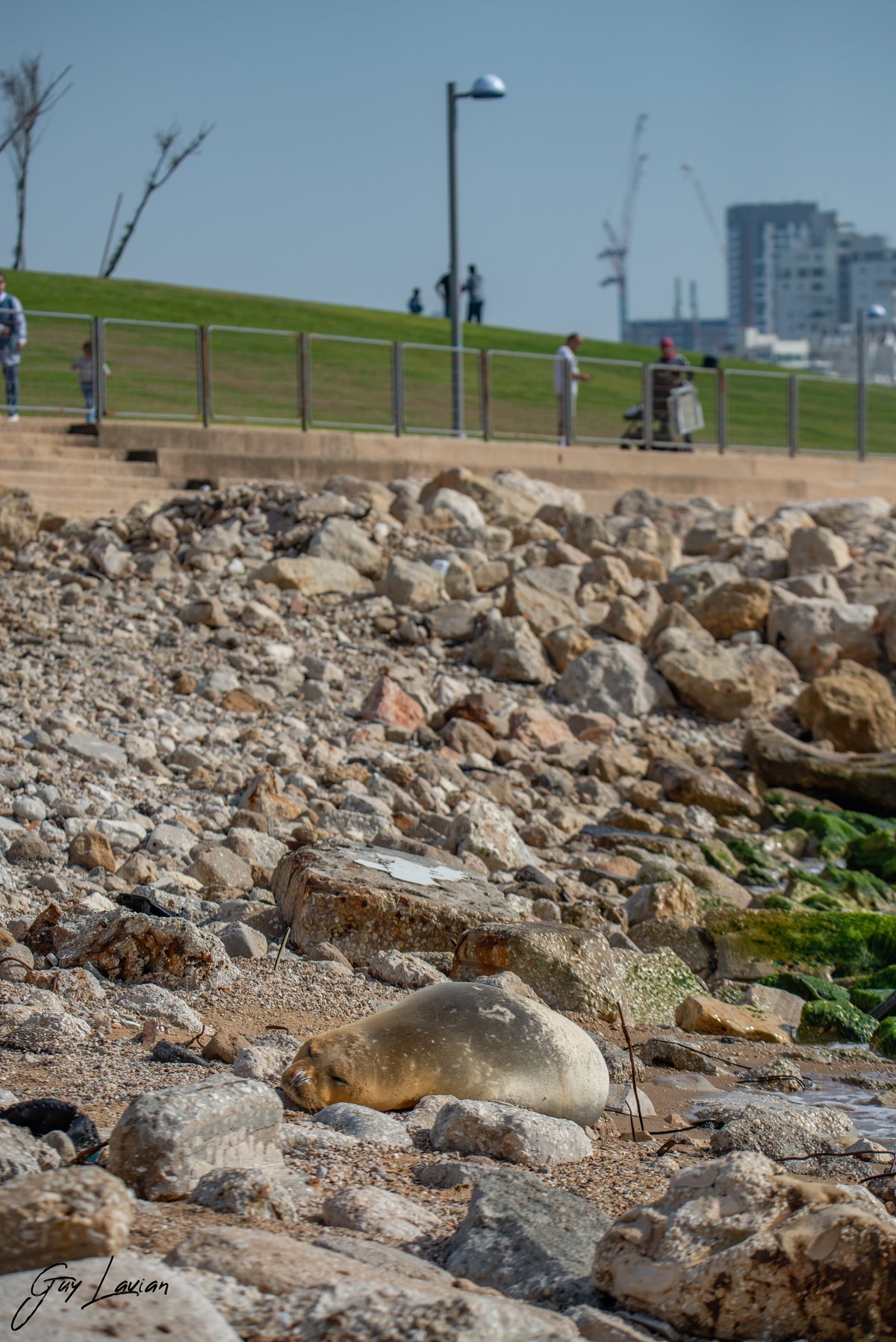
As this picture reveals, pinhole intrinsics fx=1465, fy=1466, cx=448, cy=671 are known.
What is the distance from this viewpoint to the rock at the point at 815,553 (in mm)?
16359

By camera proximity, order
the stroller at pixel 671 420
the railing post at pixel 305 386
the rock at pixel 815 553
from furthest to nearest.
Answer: the stroller at pixel 671 420
the railing post at pixel 305 386
the rock at pixel 815 553

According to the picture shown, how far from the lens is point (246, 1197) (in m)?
3.46

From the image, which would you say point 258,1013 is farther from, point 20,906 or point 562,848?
point 562,848

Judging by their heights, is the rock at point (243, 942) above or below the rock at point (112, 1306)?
below

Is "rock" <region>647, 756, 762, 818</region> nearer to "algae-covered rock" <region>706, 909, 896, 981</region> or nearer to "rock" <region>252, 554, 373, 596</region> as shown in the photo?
"algae-covered rock" <region>706, 909, 896, 981</region>

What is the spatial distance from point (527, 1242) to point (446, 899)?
3418 mm

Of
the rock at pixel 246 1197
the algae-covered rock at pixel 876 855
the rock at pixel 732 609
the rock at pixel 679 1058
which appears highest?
the rock at pixel 732 609

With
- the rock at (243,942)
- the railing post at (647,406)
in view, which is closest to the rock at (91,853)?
the rock at (243,942)

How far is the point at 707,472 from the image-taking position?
2102cm

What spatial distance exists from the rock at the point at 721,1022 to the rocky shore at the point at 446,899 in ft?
0.11

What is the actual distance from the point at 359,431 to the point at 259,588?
5.21 meters

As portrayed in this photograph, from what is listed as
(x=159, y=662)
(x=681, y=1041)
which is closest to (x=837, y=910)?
(x=681, y=1041)

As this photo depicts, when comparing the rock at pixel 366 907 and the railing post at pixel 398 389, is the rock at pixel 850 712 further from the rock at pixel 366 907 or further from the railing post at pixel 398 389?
the railing post at pixel 398 389

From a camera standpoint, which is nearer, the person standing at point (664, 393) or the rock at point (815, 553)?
the rock at point (815, 553)
